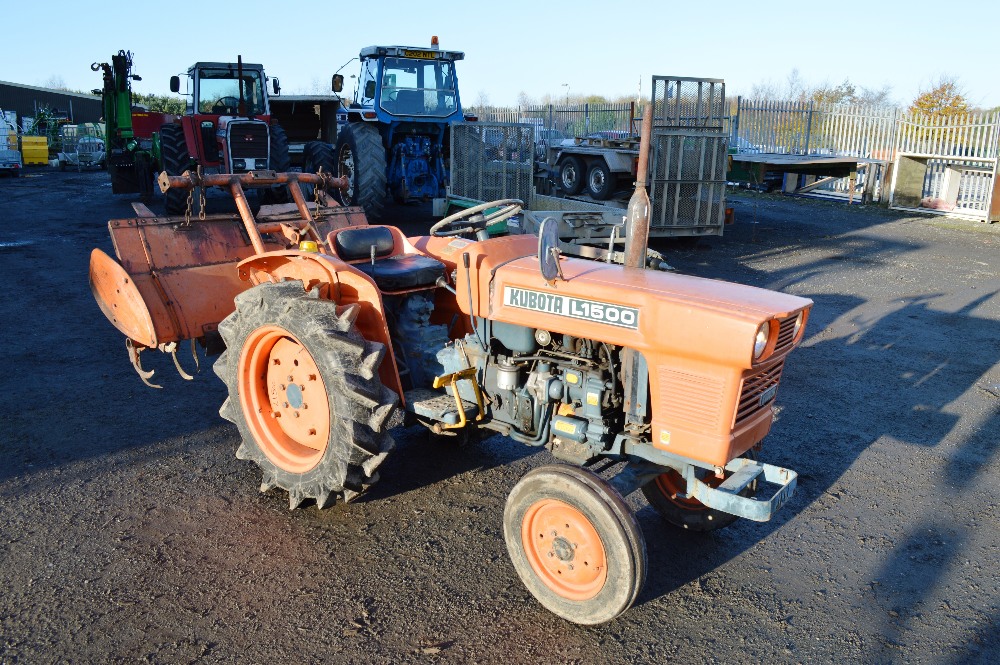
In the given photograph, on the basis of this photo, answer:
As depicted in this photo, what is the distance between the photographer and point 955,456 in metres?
4.48

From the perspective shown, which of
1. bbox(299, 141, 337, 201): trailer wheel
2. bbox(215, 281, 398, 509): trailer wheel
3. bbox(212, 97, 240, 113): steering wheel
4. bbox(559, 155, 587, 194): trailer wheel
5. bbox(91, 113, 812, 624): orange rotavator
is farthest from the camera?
bbox(559, 155, 587, 194): trailer wheel

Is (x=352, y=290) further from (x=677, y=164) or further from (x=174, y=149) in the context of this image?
(x=174, y=149)

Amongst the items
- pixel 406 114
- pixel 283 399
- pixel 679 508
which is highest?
pixel 406 114

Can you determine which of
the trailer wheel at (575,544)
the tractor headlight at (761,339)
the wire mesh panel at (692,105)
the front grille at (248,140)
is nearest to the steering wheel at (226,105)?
the front grille at (248,140)

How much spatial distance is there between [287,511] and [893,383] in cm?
437

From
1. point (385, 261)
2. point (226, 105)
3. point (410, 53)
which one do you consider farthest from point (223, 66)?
point (385, 261)

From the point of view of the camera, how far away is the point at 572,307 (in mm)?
3080

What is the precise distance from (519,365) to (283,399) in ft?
4.20

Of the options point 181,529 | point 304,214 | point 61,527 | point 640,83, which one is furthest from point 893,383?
point 61,527

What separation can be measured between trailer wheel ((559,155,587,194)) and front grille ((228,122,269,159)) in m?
5.30

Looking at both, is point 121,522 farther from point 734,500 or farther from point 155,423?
point 734,500

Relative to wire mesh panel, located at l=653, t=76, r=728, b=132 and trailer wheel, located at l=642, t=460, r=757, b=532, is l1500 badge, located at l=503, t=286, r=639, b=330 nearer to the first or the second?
trailer wheel, located at l=642, t=460, r=757, b=532

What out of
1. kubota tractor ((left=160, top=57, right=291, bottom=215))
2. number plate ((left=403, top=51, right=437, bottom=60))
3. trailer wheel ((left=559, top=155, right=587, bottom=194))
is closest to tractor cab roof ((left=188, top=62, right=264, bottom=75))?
kubota tractor ((left=160, top=57, right=291, bottom=215))

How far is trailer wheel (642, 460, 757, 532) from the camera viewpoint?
139 inches
